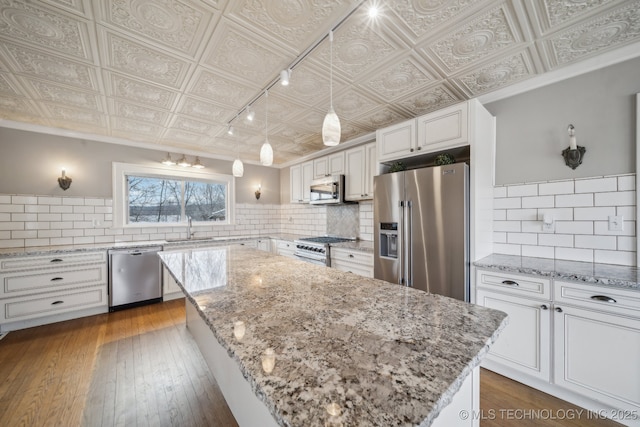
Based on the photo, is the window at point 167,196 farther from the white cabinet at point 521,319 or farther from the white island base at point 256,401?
the white cabinet at point 521,319

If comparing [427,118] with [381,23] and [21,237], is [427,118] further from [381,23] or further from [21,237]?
[21,237]

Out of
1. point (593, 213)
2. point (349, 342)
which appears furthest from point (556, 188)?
point (349, 342)

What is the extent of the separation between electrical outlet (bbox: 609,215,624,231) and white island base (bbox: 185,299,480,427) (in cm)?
179

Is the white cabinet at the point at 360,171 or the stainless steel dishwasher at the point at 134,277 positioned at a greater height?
the white cabinet at the point at 360,171

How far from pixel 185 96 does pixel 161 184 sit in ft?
7.45

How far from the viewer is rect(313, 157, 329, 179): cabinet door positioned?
3.72m

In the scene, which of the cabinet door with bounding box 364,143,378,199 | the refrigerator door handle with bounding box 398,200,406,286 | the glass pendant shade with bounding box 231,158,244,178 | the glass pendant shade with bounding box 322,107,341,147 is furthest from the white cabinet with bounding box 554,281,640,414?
the glass pendant shade with bounding box 231,158,244,178

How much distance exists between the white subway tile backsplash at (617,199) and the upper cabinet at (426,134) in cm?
101

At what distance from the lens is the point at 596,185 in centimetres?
179

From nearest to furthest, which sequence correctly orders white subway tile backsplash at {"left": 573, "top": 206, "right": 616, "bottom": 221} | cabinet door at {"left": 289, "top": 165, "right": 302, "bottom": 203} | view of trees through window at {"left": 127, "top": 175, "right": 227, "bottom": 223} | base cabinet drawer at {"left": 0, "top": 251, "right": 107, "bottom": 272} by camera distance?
1. white subway tile backsplash at {"left": 573, "top": 206, "right": 616, "bottom": 221}
2. base cabinet drawer at {"left": 0, "top": 251, "right": 107, "bottom": 272}
3. view of trees through window at {"left": 127, "top": 175, "right": 227, "bottom": 223}
4. cabinet door at {"left": 289, "top": 165, "right": 302, "bottom": 203}

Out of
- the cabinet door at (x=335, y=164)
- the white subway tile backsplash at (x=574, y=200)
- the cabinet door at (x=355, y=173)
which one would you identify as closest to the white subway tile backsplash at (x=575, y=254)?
the white subway tile backsplash at (x=574, y=200)

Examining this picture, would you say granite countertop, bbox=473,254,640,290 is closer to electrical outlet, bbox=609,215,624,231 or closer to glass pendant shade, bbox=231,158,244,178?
electrical outlet, bbox=609,215,624,231

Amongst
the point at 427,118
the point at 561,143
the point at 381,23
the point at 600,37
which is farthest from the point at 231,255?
the point at 600,37

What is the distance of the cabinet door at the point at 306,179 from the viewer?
4.06 meters
